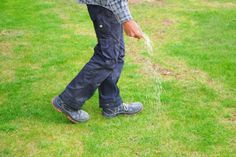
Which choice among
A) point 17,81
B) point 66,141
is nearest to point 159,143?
point 66,141

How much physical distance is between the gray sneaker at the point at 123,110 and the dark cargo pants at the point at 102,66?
6 centimetres

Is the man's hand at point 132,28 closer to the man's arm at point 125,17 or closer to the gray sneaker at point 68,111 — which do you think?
the man's arm at point 125,17

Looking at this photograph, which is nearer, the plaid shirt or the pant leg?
the plaid shirt

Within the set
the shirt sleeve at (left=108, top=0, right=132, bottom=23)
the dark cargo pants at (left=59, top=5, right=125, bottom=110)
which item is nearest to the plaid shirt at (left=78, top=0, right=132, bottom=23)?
the shirt sleeve at (left=108, top=0, right=132, bottom=23)

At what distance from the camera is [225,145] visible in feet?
13.4

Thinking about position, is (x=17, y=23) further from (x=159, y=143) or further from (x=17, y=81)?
(x=159, y=143)

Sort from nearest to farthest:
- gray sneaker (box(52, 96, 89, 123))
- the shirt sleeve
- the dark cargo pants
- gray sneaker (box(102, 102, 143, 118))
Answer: the shirt sleeve, the dark cargo pants, gray sneaker (box(52, 96, 89, 123)), gray sneaker (box(102, 102, 143, 118))

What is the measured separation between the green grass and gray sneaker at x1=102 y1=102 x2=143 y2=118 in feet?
0.23

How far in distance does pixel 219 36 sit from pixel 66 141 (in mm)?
3529

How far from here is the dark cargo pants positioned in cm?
405

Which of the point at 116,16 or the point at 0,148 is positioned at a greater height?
the point at 116,16

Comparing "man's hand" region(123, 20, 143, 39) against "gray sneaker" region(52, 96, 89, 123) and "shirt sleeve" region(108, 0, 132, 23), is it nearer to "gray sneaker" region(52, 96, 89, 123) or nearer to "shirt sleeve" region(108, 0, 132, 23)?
"shirt sleeve" region(108, 0, 132, 23)

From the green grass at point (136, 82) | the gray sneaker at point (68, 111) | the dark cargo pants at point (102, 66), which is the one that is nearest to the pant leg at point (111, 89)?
the dark cargo pants at point (102, 66)

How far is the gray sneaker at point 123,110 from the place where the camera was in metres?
4.59
